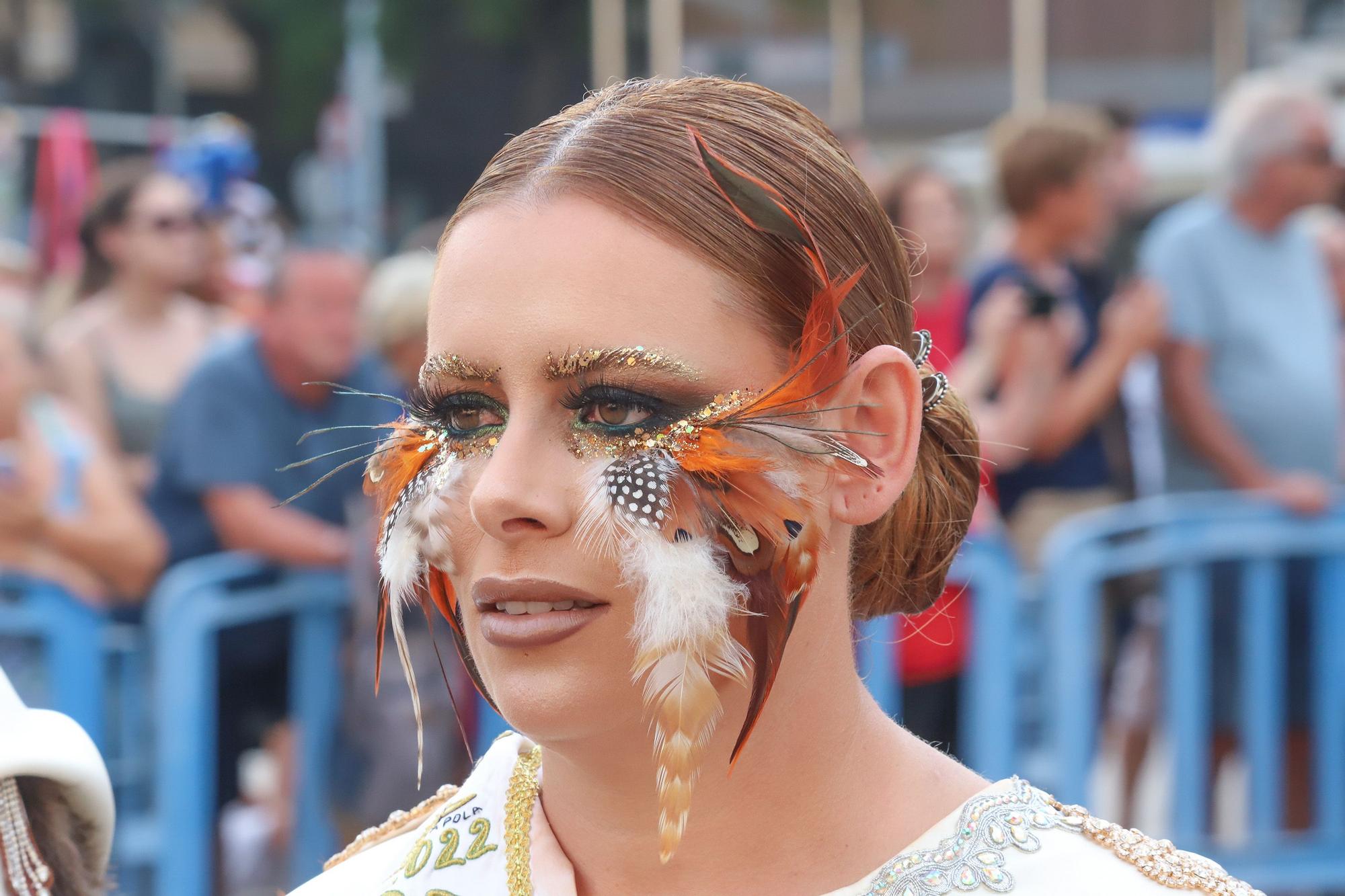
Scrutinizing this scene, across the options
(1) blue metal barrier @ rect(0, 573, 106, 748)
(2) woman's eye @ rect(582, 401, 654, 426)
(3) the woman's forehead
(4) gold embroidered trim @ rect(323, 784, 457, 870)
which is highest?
(3) the woman's forehead

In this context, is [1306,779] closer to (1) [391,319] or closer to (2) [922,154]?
(2) [922,154]

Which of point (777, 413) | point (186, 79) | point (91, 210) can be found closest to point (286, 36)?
point (186, 79)

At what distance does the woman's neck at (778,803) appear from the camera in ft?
5.07

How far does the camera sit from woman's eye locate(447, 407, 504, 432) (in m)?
1.52

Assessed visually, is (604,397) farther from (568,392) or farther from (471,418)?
(471,418)

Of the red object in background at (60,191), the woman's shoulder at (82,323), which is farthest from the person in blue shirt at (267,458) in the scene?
the red object in background at (60,191)

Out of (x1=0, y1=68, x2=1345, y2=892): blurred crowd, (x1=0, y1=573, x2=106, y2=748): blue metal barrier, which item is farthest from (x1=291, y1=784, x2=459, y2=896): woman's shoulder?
(x1=0, y1=573, x2=106, y2=748): blue metal barrier

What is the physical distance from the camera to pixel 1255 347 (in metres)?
4.82

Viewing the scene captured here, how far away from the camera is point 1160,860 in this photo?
1547 millimetres

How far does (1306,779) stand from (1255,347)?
1246mm

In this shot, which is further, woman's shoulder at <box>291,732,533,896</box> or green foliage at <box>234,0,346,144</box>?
green foliage at <box>234,0,346,144</box>

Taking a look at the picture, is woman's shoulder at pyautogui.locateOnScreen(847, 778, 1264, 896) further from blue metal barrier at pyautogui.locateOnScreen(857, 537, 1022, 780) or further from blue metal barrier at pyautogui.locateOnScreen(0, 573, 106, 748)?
blue metal barrier at pyautogui.locateOnScreen(0, 573, 106, 748)

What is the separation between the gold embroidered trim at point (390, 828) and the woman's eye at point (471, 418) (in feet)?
1.61

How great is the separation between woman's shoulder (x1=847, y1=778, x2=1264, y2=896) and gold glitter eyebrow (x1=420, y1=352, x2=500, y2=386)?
580 mm
